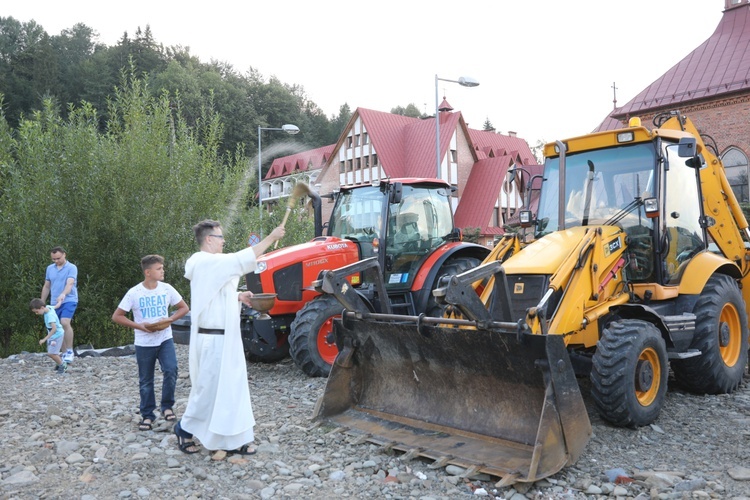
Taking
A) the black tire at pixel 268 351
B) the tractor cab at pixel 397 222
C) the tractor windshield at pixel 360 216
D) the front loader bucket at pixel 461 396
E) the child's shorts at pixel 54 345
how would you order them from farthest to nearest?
the child's shorts at pixel 54 345 → the tractor windshield at pixel 360 216 → the tractor cab at pixel 397 222 → the black tire at pixel 268 351 → the front loader bucket at pixel 461 396

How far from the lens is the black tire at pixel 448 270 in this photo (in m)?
8.81

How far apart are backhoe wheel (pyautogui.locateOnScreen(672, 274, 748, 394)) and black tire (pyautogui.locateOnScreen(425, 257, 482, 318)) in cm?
302

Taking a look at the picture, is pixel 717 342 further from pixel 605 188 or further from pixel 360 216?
pixel 360 216

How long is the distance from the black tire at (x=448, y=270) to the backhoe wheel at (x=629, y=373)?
3366 mm

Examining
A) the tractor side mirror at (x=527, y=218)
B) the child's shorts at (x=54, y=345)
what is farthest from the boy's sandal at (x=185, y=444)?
the child's shorts at (x=54, y=345)

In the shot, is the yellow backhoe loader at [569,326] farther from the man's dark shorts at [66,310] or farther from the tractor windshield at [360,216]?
the man's dark shorts at [66,310]

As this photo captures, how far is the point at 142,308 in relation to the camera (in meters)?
5.92

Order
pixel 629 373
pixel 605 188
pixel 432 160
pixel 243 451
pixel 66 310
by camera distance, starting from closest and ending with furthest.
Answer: pixel 243 451
pixel 629 373
pixel 605 188
pixel 66 310
pixel 432 160

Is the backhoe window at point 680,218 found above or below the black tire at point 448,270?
above

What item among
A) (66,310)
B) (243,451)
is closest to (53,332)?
(66,310)

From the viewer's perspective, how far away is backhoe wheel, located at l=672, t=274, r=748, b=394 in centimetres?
659

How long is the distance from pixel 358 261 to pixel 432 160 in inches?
1268

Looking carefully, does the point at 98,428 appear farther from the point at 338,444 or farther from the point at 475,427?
the point at 475,427

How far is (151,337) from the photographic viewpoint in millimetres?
5836
